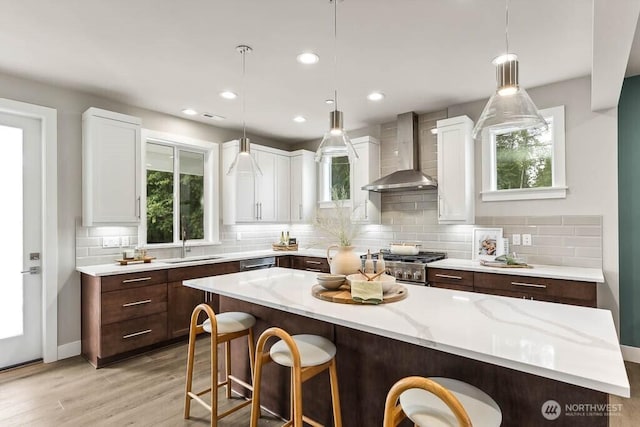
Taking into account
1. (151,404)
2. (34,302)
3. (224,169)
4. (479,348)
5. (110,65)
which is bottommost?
(151,404)

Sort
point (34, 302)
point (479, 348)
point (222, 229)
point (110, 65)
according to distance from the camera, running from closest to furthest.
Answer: point (479, 348)
point (110, 65)
point (34, 302)
point (222, 229)

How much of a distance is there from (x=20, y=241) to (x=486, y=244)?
4.64 m

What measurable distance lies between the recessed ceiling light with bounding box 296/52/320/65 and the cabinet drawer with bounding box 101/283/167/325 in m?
2.62

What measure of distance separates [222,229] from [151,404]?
262 centimetres

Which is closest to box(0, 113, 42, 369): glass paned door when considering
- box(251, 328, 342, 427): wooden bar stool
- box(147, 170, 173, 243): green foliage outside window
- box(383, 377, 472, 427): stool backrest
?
box(147, 170, 173, 243): green foliage outside window

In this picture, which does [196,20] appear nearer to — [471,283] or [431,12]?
[431,12]

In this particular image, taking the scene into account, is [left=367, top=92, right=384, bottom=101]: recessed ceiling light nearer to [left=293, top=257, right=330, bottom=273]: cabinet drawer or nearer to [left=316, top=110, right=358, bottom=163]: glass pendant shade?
[left=316, top=110, right=358, bottom=163]: glass pendant shade

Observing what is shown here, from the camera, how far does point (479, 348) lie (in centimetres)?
122

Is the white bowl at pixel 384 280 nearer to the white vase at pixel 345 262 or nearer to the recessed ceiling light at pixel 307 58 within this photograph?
the white vase at pixel 345 262

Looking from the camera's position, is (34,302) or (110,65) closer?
(110,65)

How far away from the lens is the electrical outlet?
3717mm

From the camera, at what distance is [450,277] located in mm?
3473

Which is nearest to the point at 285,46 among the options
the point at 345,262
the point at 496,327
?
the point at 345,262

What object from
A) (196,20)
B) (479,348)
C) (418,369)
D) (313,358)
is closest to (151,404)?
(313,358)
